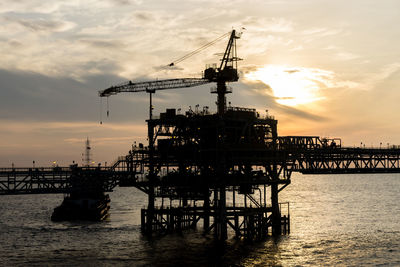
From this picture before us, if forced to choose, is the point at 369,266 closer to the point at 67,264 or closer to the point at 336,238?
the point at 336,238

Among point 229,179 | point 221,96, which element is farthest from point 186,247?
point 221,96

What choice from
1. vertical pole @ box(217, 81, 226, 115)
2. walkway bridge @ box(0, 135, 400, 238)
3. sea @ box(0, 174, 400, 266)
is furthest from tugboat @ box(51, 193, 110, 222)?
vertical pole @ box(217, 81, 226, 115)

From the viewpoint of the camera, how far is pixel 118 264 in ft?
249

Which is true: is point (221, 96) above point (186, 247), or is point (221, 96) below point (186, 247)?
above

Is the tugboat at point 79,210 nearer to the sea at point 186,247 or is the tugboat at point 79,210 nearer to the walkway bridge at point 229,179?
the sea at point 186,247

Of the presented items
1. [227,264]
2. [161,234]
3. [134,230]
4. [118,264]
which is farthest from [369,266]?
[134,230]

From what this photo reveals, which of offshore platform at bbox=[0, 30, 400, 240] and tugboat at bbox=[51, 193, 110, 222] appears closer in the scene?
offshore platform at bbox=[0, 30, 400, 240]

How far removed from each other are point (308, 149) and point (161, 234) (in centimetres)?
3378

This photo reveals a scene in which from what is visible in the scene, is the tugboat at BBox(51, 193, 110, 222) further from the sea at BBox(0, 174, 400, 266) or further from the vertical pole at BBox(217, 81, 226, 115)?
the vertical pole at BBox(217, 81, 226, 115)

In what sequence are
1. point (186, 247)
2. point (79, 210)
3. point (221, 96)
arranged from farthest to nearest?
point (79, 210) < point (221, 96) < point (186, 247)

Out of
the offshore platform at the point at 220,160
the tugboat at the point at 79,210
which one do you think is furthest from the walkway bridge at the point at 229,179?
the tugboat at the point at 79,210

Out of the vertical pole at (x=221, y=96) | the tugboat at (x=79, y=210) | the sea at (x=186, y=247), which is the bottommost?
the sea at (x=186, y=247)

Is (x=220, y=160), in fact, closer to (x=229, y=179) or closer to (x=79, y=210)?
(x=229, y=179)

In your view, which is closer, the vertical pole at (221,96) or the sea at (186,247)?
the sea at (186,247)
